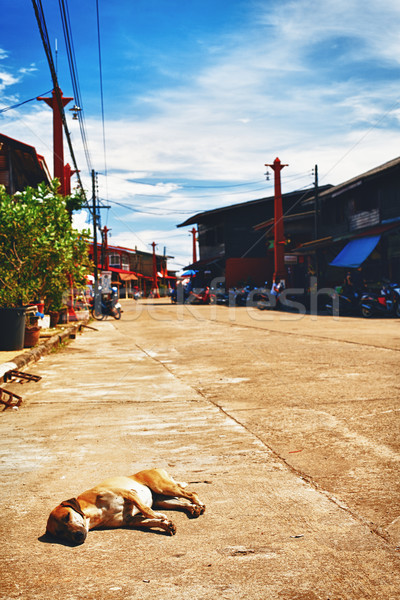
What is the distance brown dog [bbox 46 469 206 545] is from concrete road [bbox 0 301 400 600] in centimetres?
7

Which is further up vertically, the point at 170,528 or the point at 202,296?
the point at 202,296

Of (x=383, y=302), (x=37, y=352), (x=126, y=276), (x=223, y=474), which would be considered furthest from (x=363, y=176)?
(x=126, y=276)

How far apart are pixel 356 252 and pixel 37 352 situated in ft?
56.6

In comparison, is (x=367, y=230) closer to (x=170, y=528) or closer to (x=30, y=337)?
(x=30, y=337)

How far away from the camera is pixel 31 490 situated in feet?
11.9

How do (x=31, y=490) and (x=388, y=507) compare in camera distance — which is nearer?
(x=388, y=507)

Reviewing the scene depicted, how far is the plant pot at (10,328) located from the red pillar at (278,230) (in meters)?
23.6

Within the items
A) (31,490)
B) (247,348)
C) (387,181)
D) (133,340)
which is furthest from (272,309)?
(31,490)

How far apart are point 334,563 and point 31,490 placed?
2.06 metres

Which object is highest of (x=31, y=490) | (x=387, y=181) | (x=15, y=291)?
(x=387, y=181)

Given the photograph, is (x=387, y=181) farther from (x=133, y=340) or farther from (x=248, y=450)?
(x=248, y=450)

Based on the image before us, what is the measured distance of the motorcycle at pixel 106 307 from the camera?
2420cm

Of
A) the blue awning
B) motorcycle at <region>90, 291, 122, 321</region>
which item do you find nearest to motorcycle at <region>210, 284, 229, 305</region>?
the blue awning

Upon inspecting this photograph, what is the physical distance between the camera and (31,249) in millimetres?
13516
